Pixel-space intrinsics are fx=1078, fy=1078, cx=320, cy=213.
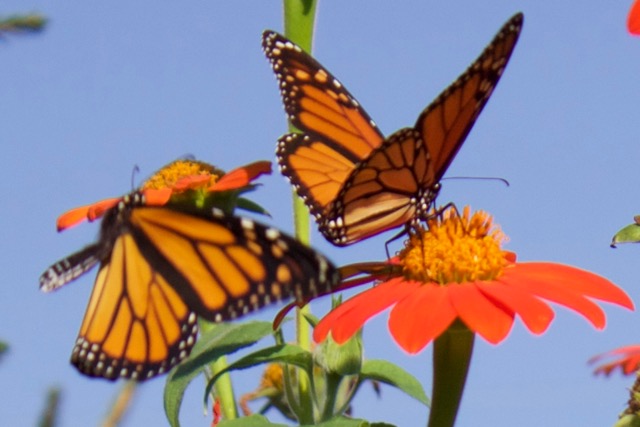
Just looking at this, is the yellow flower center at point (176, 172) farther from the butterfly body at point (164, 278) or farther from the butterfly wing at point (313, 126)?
the butterfly body at point (164, 278)

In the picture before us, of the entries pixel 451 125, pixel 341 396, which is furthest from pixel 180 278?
pixel 451 125

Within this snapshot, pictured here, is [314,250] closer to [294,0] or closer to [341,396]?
[341,396]

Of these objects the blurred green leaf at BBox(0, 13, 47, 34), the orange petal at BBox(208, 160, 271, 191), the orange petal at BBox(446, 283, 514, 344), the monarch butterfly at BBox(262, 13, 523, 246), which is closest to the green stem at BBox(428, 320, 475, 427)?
the orange petal at BBox(446, 283, 514, 344)

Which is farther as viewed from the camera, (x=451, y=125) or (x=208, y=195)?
(x=208, y=195)

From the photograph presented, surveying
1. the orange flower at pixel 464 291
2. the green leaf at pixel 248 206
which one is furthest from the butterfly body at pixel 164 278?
the green leaf at pixel 248 206

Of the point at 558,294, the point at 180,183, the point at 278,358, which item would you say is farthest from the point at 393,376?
the point at 180,183

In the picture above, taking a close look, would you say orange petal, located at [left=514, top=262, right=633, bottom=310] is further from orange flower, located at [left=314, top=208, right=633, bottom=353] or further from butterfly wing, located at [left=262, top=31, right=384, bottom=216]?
butterfly wing, located at [left=262, top=31, right=384, bottom=216]
